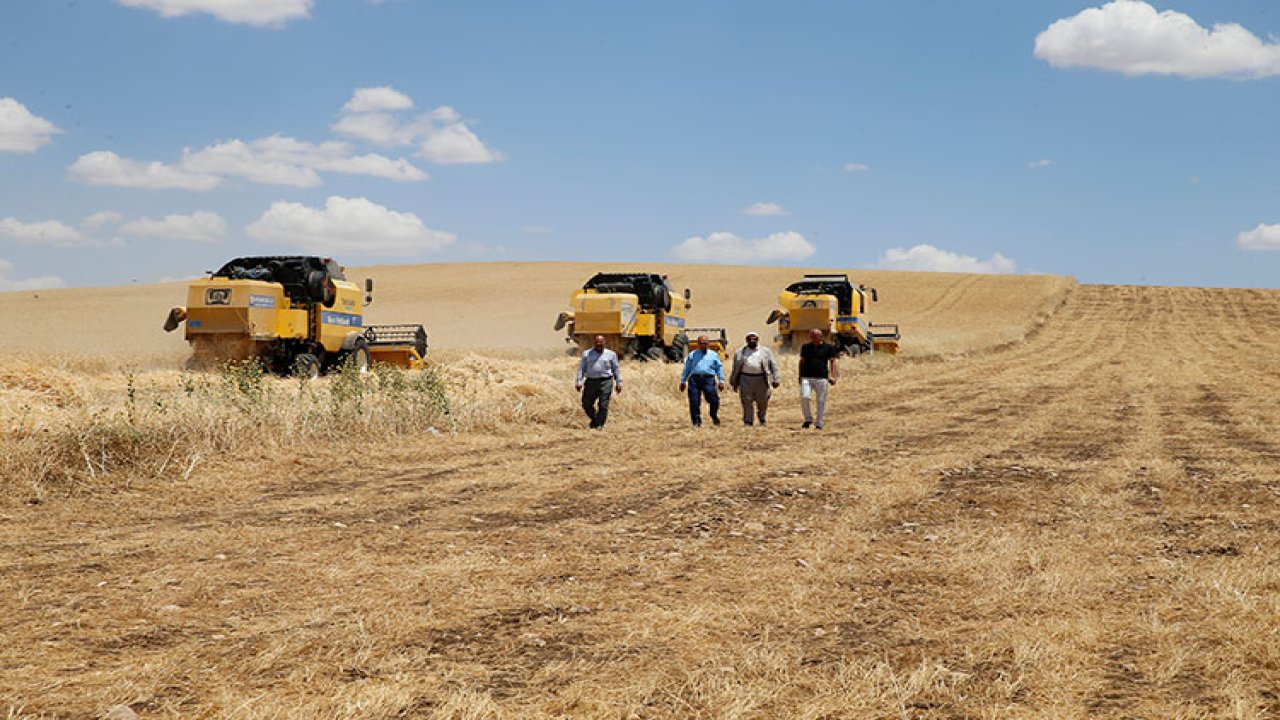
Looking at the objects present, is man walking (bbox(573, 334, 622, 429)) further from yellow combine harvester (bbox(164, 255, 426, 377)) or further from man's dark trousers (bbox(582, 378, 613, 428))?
yellow combine harvester (bbox(164, 255, 426, 377))

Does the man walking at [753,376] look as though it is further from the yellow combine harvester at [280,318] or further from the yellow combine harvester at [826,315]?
the yellow combine harvester at [826,315]

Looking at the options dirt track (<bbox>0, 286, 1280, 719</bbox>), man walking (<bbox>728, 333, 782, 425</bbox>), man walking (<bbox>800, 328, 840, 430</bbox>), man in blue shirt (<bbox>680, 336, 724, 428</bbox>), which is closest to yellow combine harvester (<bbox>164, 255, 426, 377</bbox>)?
man in blue shirt (<bbox>680, 336, 724, 428</bbox>)

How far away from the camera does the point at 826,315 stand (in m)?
31.2

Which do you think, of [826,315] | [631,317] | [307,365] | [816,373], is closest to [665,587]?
[816,373]

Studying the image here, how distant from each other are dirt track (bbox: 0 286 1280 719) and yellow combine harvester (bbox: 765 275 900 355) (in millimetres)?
19070

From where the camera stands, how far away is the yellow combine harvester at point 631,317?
25656mm

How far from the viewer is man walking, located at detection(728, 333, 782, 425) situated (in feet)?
49.9

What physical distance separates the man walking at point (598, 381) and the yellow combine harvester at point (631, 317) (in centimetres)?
1057

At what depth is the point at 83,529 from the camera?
7.87 metres

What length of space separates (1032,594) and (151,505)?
686cm

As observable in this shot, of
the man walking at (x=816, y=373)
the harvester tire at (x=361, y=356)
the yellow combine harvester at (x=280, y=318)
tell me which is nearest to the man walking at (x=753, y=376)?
the man walking at (x=816, y=373)

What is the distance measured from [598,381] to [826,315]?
17613 mm

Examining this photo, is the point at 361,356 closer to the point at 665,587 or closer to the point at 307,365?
the point at 307,365

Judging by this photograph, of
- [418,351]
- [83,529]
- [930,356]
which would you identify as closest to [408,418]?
[83,529]
